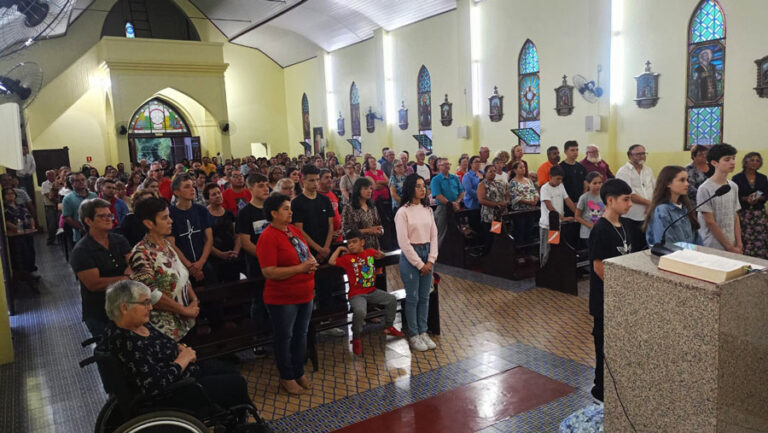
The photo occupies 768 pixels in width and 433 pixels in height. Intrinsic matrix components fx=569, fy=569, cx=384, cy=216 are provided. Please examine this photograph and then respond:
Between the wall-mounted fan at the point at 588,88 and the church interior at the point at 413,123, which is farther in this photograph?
the wall-mounted fan at the point at 588,88

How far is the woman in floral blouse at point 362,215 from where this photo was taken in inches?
219

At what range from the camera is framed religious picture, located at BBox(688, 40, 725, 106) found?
960 centimetres

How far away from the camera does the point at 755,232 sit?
6176mm

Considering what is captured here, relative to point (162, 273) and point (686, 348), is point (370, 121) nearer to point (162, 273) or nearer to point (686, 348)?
point (162, 273)

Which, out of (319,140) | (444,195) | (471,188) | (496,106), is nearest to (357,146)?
(319,140)

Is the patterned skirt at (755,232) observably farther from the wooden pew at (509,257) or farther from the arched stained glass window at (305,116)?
the arched stained glass window at (305,116)

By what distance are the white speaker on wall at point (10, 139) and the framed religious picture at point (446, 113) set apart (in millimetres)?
12142

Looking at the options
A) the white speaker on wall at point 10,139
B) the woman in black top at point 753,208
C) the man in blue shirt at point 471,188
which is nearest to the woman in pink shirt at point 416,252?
the white speaker on wall at point 10,139

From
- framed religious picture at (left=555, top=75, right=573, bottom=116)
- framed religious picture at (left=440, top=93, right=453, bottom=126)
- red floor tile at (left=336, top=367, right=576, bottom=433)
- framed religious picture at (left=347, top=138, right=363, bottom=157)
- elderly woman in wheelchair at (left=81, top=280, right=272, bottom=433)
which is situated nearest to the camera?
elderly woman in wheelchair at (left=81, top=280, right=272, bottom=433)

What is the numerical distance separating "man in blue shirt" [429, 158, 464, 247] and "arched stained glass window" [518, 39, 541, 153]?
16.5 ft

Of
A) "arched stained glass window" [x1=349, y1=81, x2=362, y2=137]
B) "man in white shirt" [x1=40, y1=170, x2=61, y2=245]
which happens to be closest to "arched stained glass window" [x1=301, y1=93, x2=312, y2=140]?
"arched stained glass window" [x1=349, y1=81, x2=362, y2=137]

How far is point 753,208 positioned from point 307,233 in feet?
15.8

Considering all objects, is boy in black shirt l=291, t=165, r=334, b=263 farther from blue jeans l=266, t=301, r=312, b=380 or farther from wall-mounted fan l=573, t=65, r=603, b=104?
wall-mounted fan l=573, t=65, r=603, b=104

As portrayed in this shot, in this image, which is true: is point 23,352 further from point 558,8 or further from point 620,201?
point 558,8
